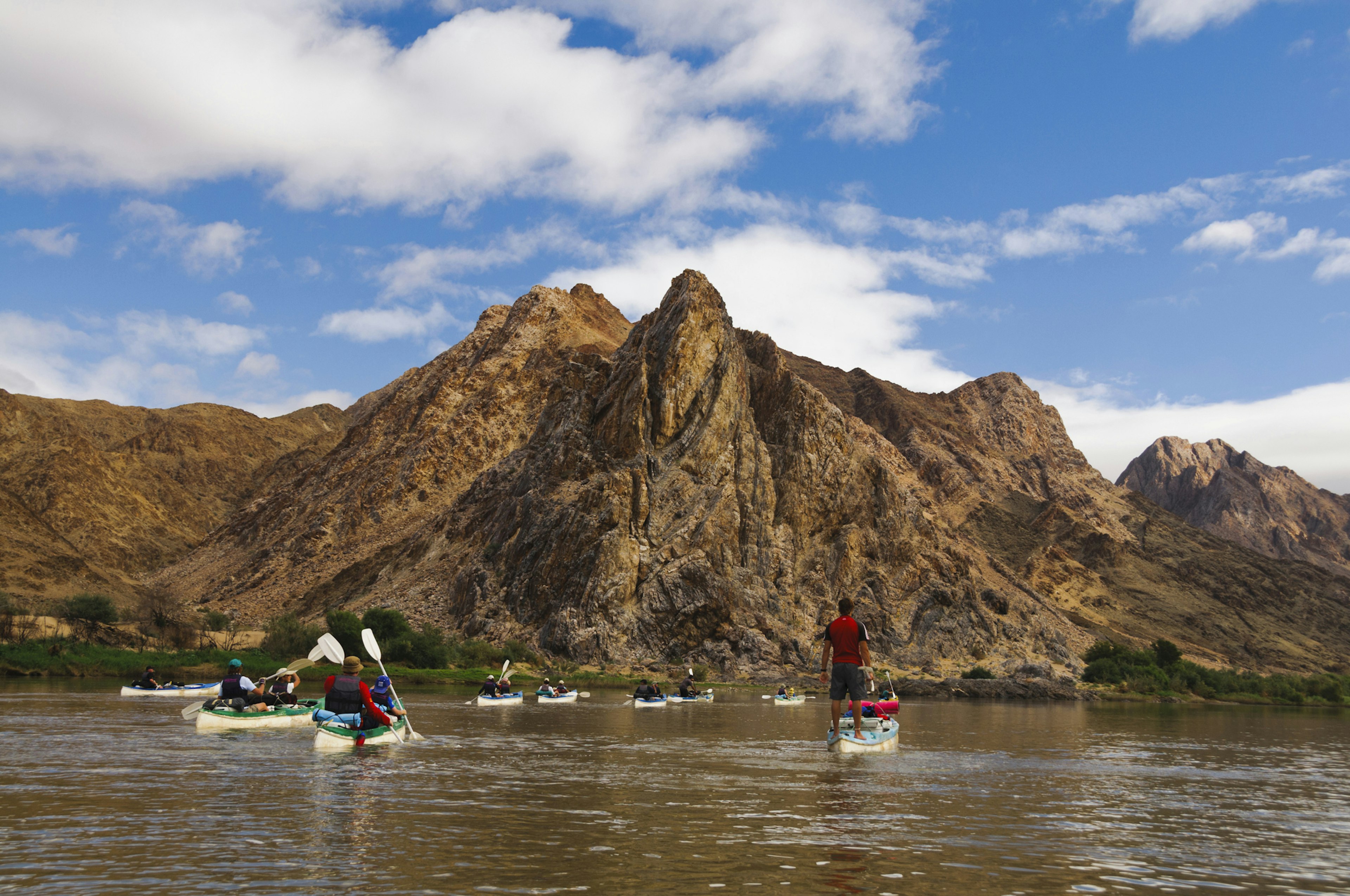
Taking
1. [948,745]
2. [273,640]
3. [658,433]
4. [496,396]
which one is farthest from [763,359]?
[948,745]

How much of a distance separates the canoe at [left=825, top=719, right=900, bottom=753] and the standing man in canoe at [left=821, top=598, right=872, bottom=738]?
5.68ft

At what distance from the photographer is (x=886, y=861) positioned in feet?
42.3

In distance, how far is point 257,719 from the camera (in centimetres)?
3272

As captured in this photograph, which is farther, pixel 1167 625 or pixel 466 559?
pixel 1167 625

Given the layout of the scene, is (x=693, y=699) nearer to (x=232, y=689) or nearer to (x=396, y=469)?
(x=232, y=689)

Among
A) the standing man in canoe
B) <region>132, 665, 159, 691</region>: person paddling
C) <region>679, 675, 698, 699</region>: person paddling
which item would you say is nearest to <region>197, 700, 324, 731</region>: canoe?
the standing man in canoe

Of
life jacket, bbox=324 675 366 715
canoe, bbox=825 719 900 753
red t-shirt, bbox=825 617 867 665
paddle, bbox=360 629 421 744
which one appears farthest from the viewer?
paddle, bbox=360 629 421 744

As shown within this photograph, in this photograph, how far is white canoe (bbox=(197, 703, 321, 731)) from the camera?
3130 centimetres

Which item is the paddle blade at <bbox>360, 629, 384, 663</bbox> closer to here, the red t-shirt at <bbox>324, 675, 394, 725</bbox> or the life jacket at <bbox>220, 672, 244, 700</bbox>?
the red t-shirt at <bbox>324, 675, 394, 725</bbox>

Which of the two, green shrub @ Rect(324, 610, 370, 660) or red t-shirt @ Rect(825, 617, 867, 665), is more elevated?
red t-shirt @ Rect(825, 617, 867, 665)

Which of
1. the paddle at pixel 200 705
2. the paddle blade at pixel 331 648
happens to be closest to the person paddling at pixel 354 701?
the paddle blade at pixel 331 648

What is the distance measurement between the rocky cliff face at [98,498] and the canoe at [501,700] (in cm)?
8257

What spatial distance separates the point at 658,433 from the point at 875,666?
34.2 m

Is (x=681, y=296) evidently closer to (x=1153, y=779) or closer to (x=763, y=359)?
(x=763, y=359)
